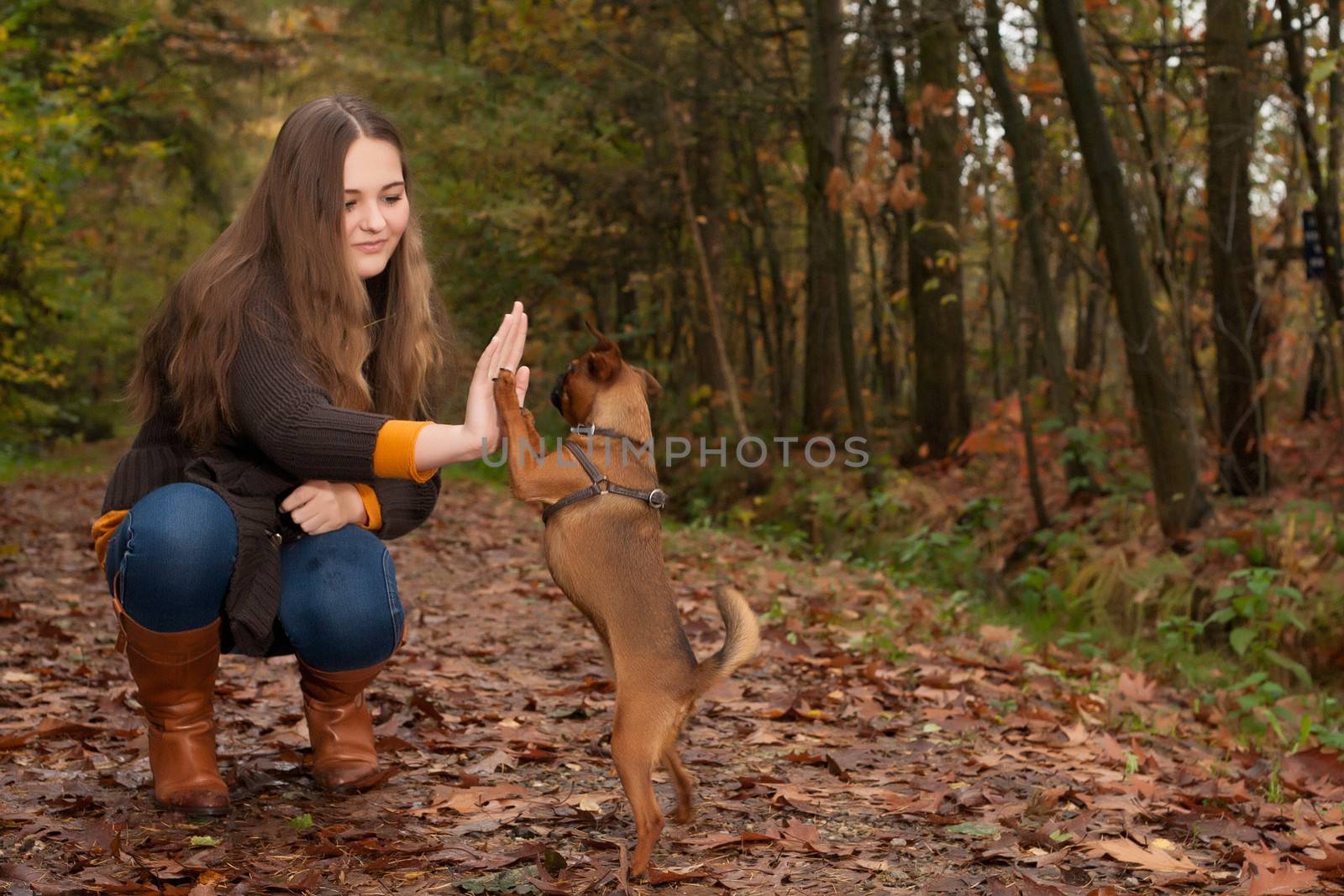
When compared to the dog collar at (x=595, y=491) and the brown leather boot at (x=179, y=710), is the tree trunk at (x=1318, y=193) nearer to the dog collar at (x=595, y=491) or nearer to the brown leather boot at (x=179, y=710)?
the dog collar at (x=595, y=491)

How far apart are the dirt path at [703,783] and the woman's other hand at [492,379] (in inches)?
42.3

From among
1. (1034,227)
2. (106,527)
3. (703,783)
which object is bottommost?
(703,783)

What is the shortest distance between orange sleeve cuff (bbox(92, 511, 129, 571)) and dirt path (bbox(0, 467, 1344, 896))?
690 millimetres

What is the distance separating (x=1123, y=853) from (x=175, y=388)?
289 cm

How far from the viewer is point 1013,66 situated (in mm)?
13172

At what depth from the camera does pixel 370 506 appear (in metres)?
3.47

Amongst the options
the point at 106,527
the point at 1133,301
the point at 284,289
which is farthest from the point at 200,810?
the point at 1133,301

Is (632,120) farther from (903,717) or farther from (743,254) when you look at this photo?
(903,717)

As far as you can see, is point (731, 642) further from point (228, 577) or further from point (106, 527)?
point (106, 527)

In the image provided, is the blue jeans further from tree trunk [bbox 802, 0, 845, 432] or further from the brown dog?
tree trunk [bbox 802, 0, 845, 432]

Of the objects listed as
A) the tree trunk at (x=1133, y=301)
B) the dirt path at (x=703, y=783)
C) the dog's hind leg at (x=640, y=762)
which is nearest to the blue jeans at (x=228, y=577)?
the dirt path at (x=703, y=783)

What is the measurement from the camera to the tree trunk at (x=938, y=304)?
12.7 m

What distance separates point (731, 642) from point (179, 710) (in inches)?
62.0

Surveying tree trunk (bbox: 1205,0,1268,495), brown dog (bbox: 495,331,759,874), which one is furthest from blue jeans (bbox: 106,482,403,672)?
tree trunk (bbox: 1205,0,1268,495)
